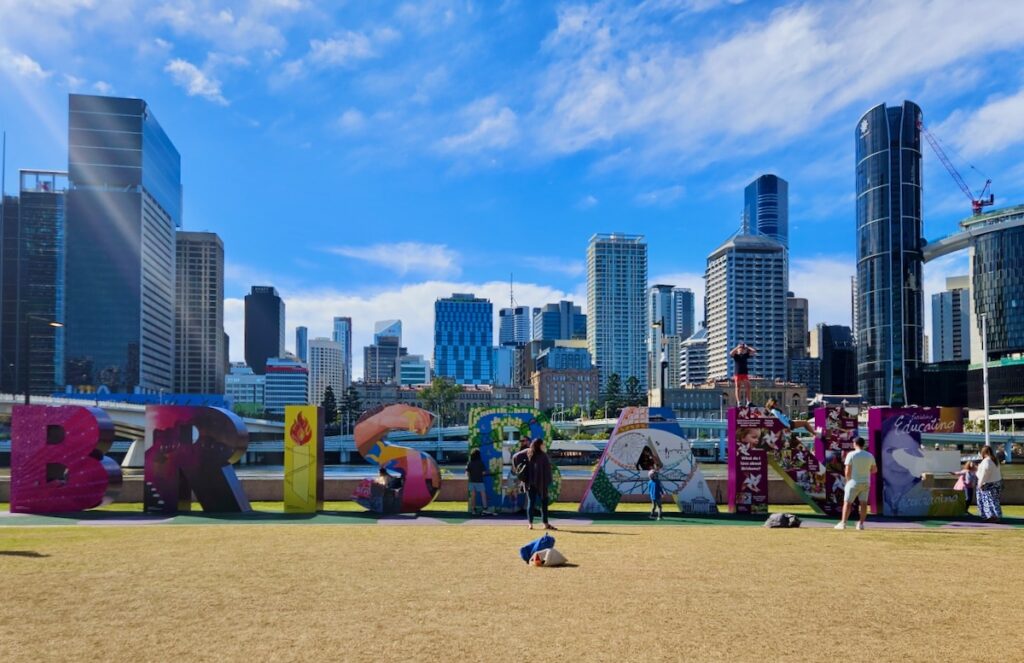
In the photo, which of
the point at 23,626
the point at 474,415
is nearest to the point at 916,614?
the point at 23,626

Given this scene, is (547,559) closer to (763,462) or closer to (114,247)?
(763,462)

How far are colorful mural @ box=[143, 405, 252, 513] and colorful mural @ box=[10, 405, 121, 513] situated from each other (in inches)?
45.5

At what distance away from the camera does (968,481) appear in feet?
63.7

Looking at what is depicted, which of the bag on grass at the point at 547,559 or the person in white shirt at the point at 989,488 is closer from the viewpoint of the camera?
the bag on grass at the point at 547,559

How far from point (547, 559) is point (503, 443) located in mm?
8208

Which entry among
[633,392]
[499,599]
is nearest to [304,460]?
[499,599]

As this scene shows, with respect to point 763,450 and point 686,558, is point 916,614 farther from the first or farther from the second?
point 763,450

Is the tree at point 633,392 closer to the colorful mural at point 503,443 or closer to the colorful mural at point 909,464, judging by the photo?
the colorful mural at point 909,464

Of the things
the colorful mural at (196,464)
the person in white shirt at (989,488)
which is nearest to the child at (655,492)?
the person in white shirt at (989,488)

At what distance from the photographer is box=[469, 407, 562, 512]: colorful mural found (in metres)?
18.9

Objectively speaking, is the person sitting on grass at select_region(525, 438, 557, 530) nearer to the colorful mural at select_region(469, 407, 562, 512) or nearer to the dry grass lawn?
the dry grass lawn

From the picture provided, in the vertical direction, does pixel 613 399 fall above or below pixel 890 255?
below

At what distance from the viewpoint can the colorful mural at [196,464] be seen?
19047 mm

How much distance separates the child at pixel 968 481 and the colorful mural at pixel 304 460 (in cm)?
1552
